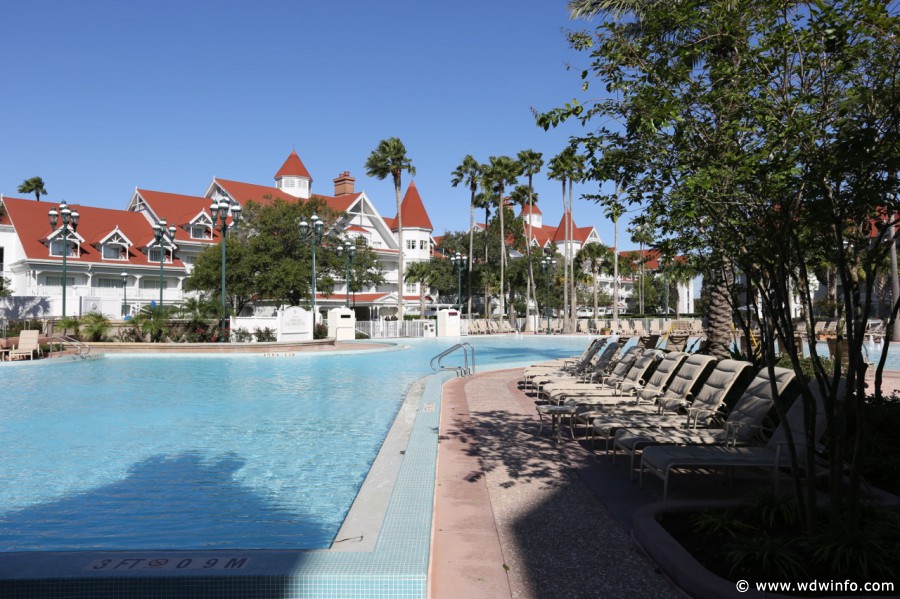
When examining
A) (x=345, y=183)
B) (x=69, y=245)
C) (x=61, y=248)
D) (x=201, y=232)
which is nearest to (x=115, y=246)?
(x=69, y=245)

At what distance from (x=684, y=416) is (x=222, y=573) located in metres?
5.90

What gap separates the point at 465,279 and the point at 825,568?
59.8 metres

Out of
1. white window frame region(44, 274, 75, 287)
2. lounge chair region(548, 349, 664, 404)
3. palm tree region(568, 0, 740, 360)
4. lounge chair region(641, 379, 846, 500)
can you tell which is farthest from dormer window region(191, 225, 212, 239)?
lounge chair region(641, 379, 846, 500)

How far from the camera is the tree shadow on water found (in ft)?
18.5

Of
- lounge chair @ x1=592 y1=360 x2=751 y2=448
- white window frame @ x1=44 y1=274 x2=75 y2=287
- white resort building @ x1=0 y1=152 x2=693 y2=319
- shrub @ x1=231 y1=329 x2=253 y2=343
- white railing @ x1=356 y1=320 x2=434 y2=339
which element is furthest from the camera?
white window frame @ x1=44 y1=274 x2=75 y2=287

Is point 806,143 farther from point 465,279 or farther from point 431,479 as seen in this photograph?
point 465,279

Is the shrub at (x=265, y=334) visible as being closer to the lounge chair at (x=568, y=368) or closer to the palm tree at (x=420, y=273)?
the lounge chair at (x=568, y=368)

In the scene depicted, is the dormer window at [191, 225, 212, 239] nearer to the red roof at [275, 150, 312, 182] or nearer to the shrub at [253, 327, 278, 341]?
the red roof at [275, 150, 312, 182]

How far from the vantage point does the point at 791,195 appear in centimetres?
417

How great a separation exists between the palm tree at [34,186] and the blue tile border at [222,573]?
9400cm

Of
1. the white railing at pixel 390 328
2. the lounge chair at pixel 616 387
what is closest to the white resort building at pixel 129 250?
the white railing at pixel 390 328

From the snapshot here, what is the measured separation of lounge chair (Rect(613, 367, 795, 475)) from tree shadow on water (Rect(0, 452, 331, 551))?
329 cm

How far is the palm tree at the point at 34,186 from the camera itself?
8162 cm

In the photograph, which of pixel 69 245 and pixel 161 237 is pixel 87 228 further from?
pixel 161 237
